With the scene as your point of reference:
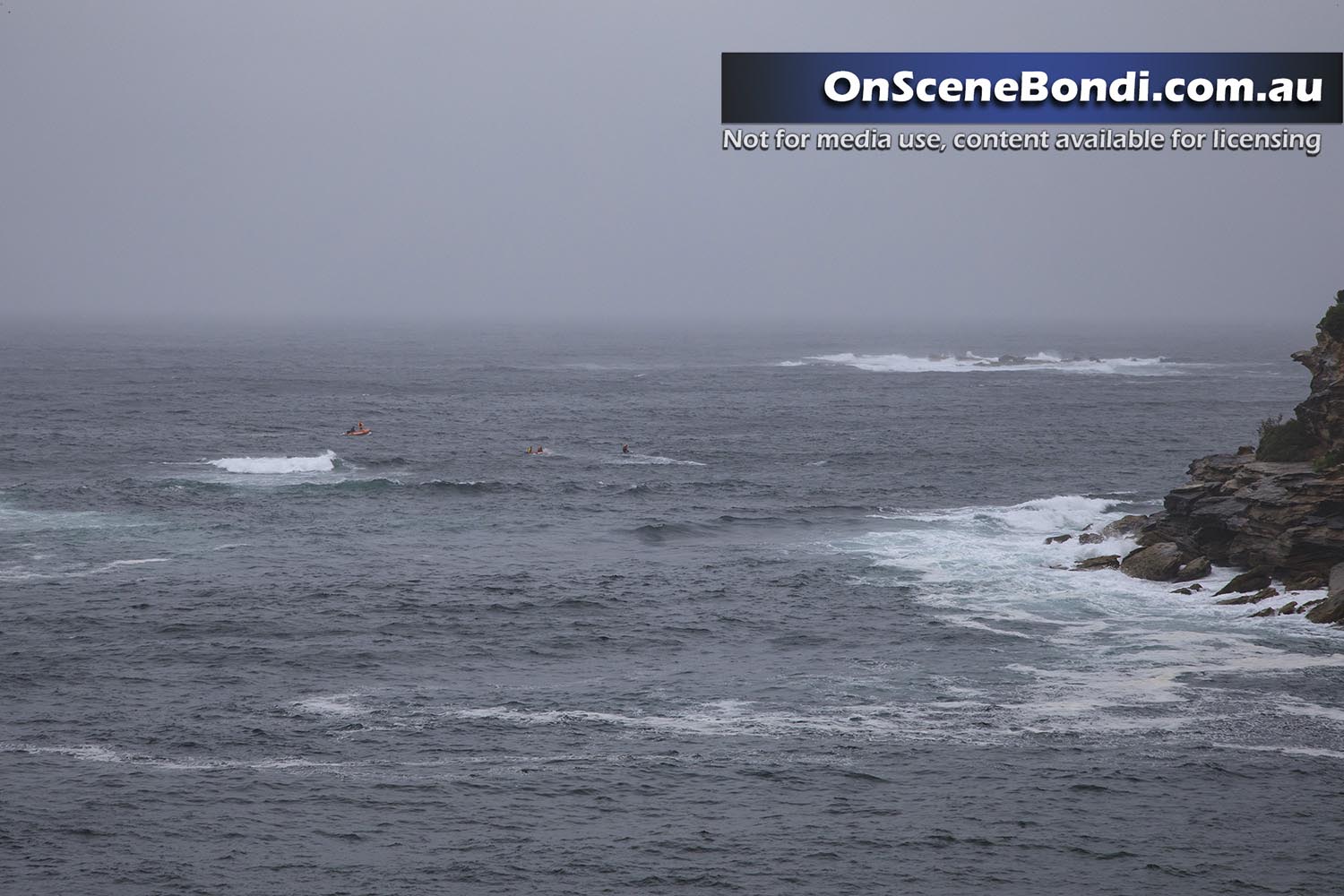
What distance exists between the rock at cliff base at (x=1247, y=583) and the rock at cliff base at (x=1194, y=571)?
2.55 meters

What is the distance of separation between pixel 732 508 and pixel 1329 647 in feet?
132

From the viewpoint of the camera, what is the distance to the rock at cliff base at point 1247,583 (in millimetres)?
60969

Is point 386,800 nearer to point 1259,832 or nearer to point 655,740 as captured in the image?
point 655,740

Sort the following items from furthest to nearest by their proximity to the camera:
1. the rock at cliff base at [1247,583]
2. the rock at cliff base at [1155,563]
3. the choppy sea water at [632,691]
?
1. the rock at cliff base at [1155,563]
2. the rock at cliff base at [1247,583]
3. the choppy sea water at [632,691]

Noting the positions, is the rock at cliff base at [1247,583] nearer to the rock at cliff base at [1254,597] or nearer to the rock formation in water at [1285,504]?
the rock formation in water at [1285,504]

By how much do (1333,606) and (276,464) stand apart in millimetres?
72543

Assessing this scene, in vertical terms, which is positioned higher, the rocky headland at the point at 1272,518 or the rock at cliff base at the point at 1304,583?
the rocky headland at the point at 1272,518

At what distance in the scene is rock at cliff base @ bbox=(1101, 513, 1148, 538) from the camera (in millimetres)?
71938

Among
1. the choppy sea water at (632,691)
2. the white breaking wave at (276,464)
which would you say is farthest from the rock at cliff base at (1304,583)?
the white breaking wave at (276,464)

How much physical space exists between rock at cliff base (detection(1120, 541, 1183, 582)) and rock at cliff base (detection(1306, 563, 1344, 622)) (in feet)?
26.0

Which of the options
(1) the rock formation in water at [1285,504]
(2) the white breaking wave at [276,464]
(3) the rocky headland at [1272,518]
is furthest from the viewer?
(2) the white breaking wave at [276,464]

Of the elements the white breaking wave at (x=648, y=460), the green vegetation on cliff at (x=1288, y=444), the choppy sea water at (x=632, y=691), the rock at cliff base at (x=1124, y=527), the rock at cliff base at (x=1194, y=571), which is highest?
the green vegetation on cliff at (x=1288, y=444)

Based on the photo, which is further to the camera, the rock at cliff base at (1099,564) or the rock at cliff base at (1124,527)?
the rock at cliff base at (1124,527)

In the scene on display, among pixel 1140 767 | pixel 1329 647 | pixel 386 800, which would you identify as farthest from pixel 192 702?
pixel 1329 647
